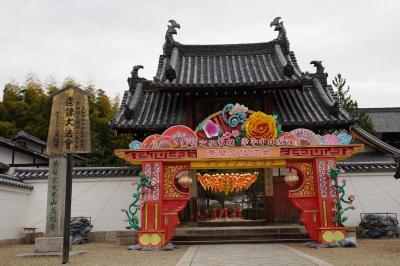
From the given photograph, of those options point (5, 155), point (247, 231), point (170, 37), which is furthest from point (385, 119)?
point (5, 155)

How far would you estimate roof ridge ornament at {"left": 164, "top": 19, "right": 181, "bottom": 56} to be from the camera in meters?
18.8

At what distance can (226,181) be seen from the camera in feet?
59.7

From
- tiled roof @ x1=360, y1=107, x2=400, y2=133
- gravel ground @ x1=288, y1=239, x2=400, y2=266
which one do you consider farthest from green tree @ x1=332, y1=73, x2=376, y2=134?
gravel ground @ x1=288, y1=239, x2=400, y2=266

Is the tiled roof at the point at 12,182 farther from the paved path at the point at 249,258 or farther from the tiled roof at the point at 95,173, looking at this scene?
the paved path at the point at 249,258

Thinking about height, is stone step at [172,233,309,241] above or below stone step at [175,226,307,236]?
below

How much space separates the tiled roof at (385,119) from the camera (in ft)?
98.3

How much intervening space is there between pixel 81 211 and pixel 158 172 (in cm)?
496

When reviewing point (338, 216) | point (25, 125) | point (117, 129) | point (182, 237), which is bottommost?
point (182, 237)

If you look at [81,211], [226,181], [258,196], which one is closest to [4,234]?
[81,211]

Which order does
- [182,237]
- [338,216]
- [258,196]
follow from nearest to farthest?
[338,216], [182,237], [258,196]

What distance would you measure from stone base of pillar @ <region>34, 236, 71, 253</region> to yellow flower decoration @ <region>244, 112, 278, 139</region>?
21.9ft

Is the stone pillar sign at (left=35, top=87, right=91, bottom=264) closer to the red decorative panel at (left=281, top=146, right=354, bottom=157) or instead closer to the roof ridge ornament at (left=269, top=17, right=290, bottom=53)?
the red decorative panel at (left=281, top=146, right=354, bottom=157)

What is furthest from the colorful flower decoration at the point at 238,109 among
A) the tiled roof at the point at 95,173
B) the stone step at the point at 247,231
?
the tiled roof at the point at 95,173

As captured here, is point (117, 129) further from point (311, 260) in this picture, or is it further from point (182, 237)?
point (311, 260)
